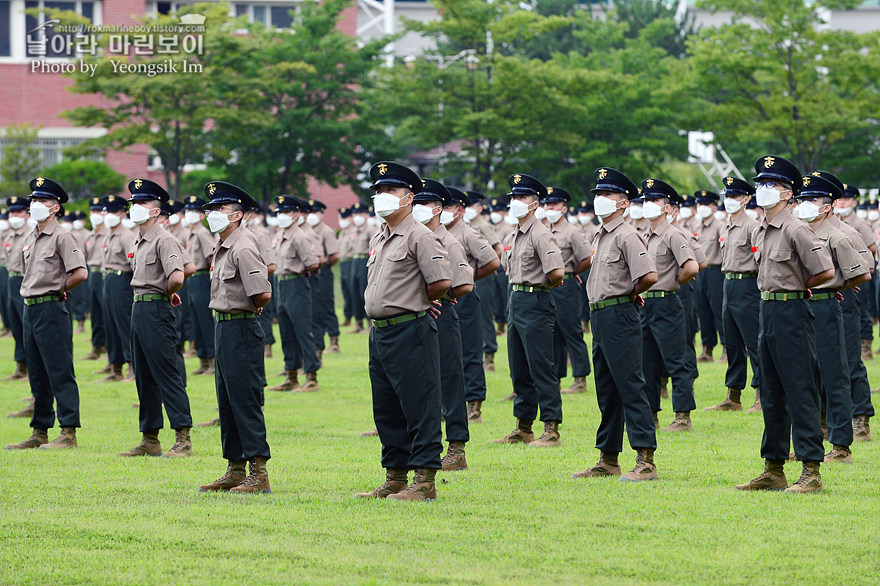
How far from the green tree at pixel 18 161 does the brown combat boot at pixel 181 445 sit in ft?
98.9

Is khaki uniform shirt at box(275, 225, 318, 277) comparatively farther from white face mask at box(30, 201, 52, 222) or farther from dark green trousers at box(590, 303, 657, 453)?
dark green trousers at box(590, 303, 657, 453)

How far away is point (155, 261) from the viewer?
1095 cm

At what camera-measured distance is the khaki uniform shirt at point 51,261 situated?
37.0 feet

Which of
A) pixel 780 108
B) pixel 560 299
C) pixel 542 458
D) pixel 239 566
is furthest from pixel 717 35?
pixel 239 566

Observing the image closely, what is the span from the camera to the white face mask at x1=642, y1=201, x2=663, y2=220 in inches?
472

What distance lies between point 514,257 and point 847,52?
983 inches

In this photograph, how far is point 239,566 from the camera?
6.60 m

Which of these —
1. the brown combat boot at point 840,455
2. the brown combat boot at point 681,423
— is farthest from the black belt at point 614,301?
the brown combat boot at point 681,423

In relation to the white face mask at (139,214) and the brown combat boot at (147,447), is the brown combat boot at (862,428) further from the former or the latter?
the white face mask at (139,214)

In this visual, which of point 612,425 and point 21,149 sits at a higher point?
point 21,149

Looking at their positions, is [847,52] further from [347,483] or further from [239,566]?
[239,566]

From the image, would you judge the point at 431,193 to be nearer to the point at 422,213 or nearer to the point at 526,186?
the point at 422,213

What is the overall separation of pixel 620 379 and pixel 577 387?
20.0 ft

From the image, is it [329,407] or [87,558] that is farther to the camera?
[329,407]
